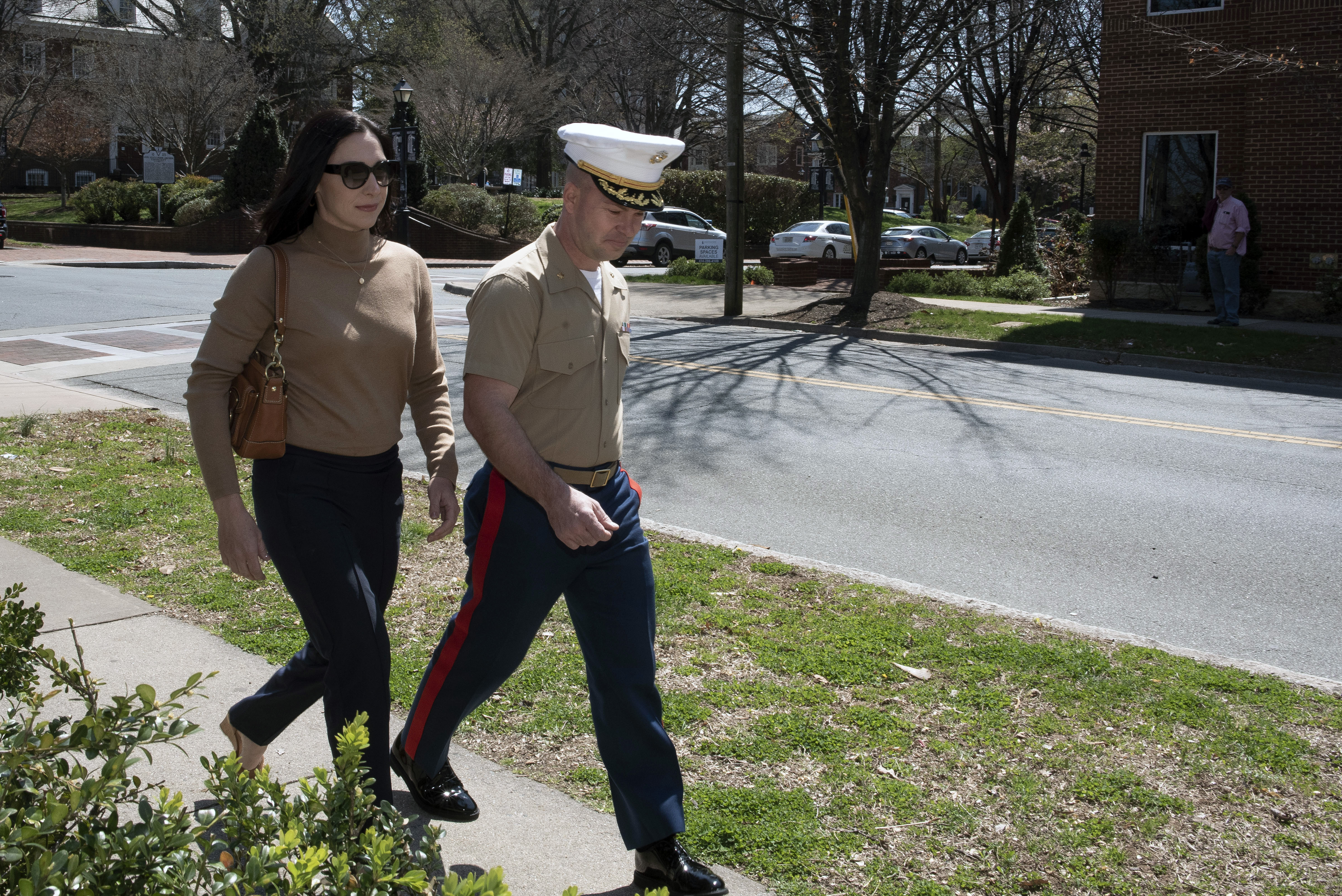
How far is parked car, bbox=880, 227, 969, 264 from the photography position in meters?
40.2

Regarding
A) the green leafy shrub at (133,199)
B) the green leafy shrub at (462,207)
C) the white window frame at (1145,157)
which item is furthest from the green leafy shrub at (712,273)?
the green leafy shrub at (133,199)

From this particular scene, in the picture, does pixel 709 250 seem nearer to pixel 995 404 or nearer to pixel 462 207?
pixel 995 404

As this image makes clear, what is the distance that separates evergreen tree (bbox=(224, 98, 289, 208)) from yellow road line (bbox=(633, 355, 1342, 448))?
80.5 feet

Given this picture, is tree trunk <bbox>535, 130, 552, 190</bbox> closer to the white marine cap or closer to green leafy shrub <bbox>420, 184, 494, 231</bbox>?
green leafy shrub <bbox>420, 184, 494, 231</bbox>

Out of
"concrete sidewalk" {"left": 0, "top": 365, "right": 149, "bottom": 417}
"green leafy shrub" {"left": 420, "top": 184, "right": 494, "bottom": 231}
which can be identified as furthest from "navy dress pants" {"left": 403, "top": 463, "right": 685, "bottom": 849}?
"green leafy shrub" {"left": 420, "top": 184, "right": 494, "bottom": 231}

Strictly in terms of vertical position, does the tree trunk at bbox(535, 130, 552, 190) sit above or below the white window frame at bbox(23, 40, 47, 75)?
below

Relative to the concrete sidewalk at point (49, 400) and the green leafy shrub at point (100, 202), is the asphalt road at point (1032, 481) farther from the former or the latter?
the green leafy shrub at point (100, 202)

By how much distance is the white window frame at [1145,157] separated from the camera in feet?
62.8

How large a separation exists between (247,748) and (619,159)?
194 centimetres

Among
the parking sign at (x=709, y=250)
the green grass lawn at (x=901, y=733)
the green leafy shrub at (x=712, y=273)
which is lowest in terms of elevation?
the green grass lawn at (x=901, y=733)

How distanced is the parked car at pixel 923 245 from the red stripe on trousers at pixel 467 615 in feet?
122

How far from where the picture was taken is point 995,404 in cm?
1087

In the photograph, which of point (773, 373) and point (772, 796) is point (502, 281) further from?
point (773, 373)

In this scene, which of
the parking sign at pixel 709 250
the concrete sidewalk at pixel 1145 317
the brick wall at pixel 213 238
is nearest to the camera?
the concrete sidewalk at pixel 1145 317
